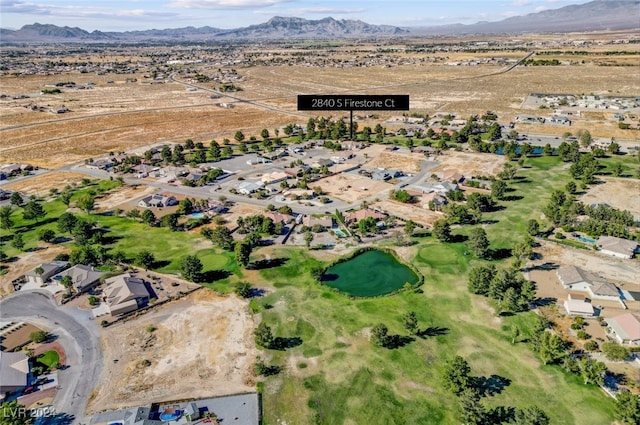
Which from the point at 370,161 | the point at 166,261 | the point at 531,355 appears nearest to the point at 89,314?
the point at 166,261

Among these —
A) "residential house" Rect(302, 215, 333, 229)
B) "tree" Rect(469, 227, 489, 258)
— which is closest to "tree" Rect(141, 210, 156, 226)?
"residential house" Rect(302, 215, 333, 229)

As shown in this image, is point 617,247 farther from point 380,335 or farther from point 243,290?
point 243,290

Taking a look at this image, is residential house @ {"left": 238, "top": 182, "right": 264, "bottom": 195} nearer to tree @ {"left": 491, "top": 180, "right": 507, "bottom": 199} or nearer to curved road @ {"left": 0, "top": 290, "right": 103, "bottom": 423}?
curved road @ {"left": 0, "top": 290, "right": 103, "bottom": 423}

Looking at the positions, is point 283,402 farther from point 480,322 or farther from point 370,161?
point 370,161

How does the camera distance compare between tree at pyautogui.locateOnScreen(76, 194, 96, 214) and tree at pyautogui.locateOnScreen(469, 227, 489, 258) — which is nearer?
tree at pyautogui.locateOnScreen(469, 227, 489, 258)

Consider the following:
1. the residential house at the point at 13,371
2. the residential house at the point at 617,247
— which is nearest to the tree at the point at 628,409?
the residential house at the point at 617,247

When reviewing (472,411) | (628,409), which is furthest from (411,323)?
(628,409)

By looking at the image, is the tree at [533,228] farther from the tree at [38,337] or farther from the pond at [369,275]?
the tree at [38,337]
